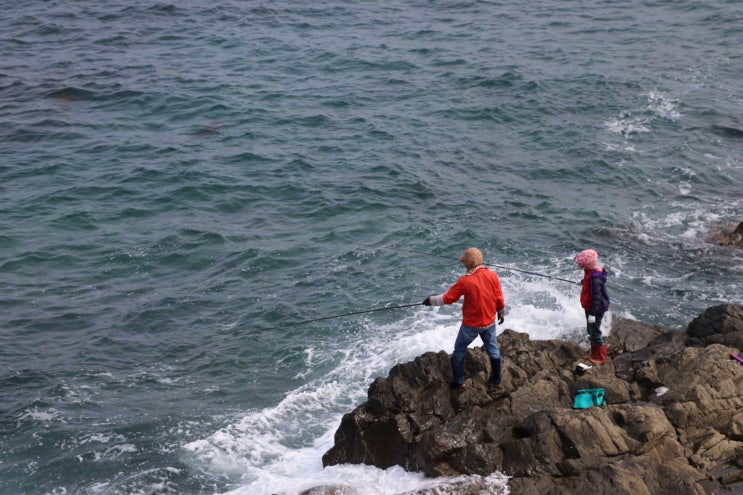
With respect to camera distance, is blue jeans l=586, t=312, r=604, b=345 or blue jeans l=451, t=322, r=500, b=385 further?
blue jeans l=586, t=312, r=604, b=345

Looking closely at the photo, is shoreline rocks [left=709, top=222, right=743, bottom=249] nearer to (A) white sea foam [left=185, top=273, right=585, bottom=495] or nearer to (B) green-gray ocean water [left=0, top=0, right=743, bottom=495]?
(B) green-gray ocean water [left=0, top=0, right=743, bottom=495]

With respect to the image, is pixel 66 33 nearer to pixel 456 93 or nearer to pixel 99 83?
pixel 99 83

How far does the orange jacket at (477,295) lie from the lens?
32.6 feet

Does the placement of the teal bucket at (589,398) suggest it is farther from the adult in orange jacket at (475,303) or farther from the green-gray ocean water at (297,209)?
the green-gray ocean water at (297,209)

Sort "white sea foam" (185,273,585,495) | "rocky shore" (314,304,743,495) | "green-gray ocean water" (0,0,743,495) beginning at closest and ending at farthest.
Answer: "rocky shore" (314,304,743,495) < "white sea foam" (185,273,585,495) < "green-gray ocean water" (0,0,743,495)

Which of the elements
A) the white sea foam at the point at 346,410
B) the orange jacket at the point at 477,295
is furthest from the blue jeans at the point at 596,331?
the white sea foam at the point at 346,410

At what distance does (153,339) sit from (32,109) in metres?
14.6

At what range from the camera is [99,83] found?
1105 inches

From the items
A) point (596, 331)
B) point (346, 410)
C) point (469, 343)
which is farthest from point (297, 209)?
point (469, 343)

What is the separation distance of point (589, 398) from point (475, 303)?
1804mm

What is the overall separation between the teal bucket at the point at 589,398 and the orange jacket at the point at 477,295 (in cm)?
139

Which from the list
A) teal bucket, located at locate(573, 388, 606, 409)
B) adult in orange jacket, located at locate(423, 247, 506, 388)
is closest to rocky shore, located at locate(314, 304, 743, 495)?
teal bucket, located at locate(573, 388, 606, 409)

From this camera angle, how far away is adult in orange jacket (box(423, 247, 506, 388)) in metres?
9.95

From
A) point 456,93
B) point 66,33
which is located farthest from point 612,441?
point 66,33
